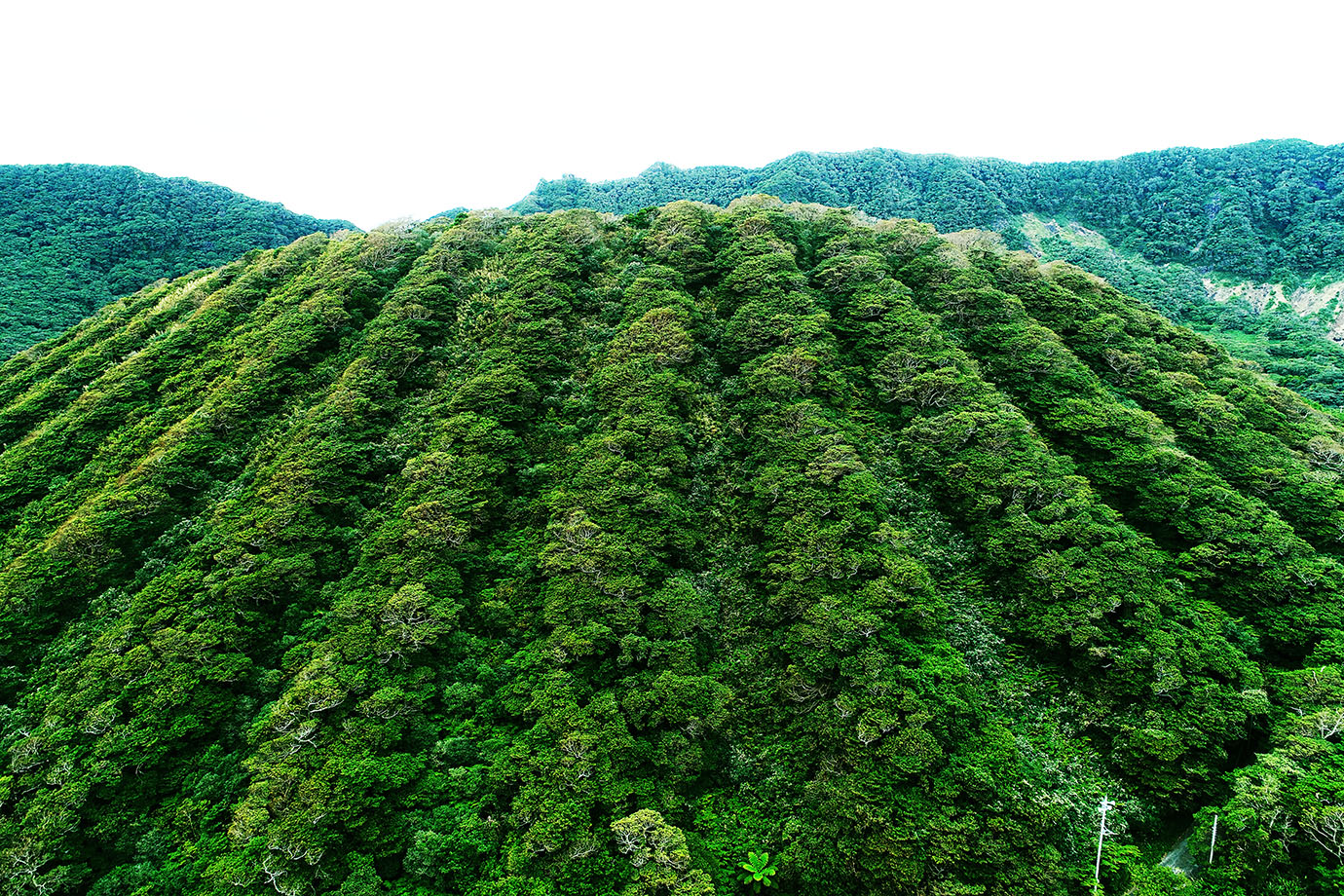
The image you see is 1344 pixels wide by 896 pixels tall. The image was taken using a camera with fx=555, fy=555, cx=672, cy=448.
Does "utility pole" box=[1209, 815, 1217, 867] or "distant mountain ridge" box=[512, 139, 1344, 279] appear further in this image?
"distant mountain ridge" box=[512, 139, 1344, 279]

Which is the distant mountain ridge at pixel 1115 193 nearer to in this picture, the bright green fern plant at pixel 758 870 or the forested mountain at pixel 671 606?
the forested mountain at pixel 671 606

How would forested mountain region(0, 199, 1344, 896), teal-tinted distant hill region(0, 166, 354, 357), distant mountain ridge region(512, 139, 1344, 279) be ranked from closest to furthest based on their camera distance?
1. forested mountain region(0, 199, 1344, 896)
2. teal-tinted distant hill region(0, 166, 354, 357)
3. distant mountain ridge region(512, 139, 1344, 279)

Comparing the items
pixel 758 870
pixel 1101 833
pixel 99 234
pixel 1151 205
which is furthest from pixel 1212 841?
pixel 99 234

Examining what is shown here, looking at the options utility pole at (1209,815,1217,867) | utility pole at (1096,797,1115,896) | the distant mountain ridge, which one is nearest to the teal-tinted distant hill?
the distant mountain ridge

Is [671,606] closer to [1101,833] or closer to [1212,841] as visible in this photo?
[1101,833]

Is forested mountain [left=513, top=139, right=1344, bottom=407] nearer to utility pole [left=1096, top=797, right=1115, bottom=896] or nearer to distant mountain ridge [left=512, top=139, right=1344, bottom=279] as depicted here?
distant mountain ridge [left=512, top=139, right=1344, bottom=279]
